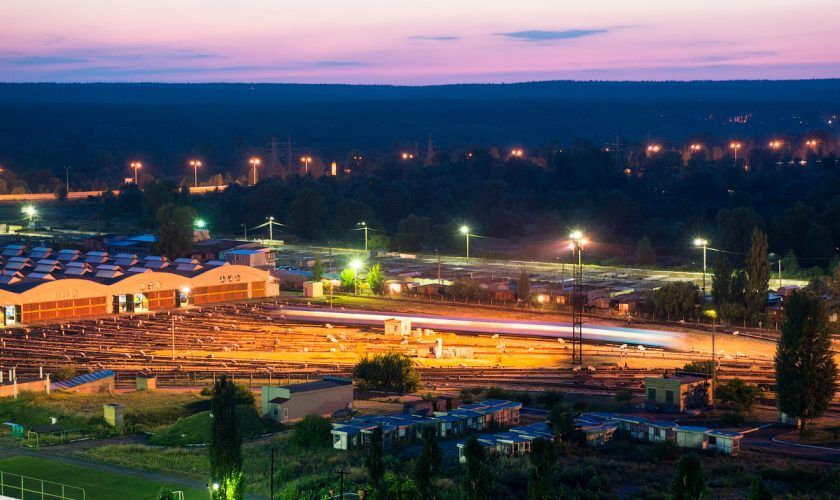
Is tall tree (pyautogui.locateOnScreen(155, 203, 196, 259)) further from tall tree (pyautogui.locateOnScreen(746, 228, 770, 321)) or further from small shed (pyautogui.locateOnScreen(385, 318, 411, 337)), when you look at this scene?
tall tree (pyautogui.locateOnScreen(746, 228, 770, 321))

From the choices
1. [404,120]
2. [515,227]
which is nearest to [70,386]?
[515,227]

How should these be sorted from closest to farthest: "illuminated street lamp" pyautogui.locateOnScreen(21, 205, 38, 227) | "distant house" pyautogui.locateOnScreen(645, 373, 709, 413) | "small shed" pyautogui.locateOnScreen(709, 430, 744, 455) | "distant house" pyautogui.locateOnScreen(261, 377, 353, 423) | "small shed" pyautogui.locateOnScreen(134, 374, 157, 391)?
"small shed" pyautogui.locateOnScreen(709, 430, 744, 455) < "distant house" pyautogui.locateOnScreen(261, 377, 353, 423) < "distant house" pyautogui.locateOnScreen(645, 373, 709, 413) < "small shed" pyautogui.locateOnScreen(134, 374, 157, 391) < "illuminated street lamp" pyautogui.locateOnScreen(21, 205, 38, 227)

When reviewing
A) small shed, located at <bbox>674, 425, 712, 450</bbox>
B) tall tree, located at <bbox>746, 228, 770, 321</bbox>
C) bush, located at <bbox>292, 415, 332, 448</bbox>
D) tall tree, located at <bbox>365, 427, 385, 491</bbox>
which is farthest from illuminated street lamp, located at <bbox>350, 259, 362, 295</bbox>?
tall tree, located at <bbox>365, 427, 385, 491</bbox>

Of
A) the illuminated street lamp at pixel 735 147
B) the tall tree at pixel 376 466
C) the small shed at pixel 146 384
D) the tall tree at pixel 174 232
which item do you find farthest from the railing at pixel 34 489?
the illuminated street lamp at pixel 735 147

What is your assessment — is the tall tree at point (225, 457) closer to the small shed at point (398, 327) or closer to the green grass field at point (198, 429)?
the green grass field at point (198, 429)

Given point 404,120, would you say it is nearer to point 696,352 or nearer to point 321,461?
point 696,352
